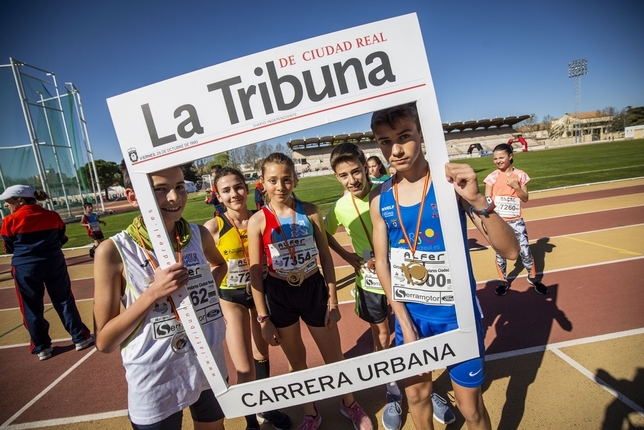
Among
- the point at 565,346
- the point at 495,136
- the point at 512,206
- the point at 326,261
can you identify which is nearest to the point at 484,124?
the point at 495,136

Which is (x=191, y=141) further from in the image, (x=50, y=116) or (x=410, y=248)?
(x=50, y=116)

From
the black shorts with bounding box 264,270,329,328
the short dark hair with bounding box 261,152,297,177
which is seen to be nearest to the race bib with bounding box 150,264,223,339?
the black shorts with bounding box 264,270,329,328

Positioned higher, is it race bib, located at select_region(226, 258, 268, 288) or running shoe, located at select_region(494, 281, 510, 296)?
race bib, located at select_region(226, 258, 268, 288)

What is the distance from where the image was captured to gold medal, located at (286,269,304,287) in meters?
2.35

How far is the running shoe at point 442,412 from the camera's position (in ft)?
8.23

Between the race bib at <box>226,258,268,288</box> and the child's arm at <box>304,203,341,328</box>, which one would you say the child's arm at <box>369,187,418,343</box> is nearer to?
the child's arm at <box>304,203,341,328</box>

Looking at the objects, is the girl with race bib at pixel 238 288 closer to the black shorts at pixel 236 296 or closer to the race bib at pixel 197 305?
the black shorts at pixel 236 296

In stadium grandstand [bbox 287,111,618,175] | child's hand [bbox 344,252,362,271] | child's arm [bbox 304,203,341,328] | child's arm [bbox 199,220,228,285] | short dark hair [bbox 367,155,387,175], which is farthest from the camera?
stadium grandstand [bbox 287,111,618,175]

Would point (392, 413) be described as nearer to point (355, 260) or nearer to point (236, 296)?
point (355, 260)

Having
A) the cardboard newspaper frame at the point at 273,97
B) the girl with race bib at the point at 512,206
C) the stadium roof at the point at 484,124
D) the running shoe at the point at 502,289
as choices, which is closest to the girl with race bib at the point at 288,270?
the cardboard newspaper frame at the point at 273,97

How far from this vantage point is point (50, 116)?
861 inches

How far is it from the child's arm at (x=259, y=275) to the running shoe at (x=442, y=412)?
1.58 m

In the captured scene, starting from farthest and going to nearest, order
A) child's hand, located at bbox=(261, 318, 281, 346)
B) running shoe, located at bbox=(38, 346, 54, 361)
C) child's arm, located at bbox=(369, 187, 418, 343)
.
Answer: running shoe, located at bbox=(38, 346, 54, 361) → child's hand, located at bbox=(261, 318, 281, 346) → child's arm, located at bbox=(369, 187, 418, 343)

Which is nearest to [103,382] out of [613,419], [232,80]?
[232,80]
